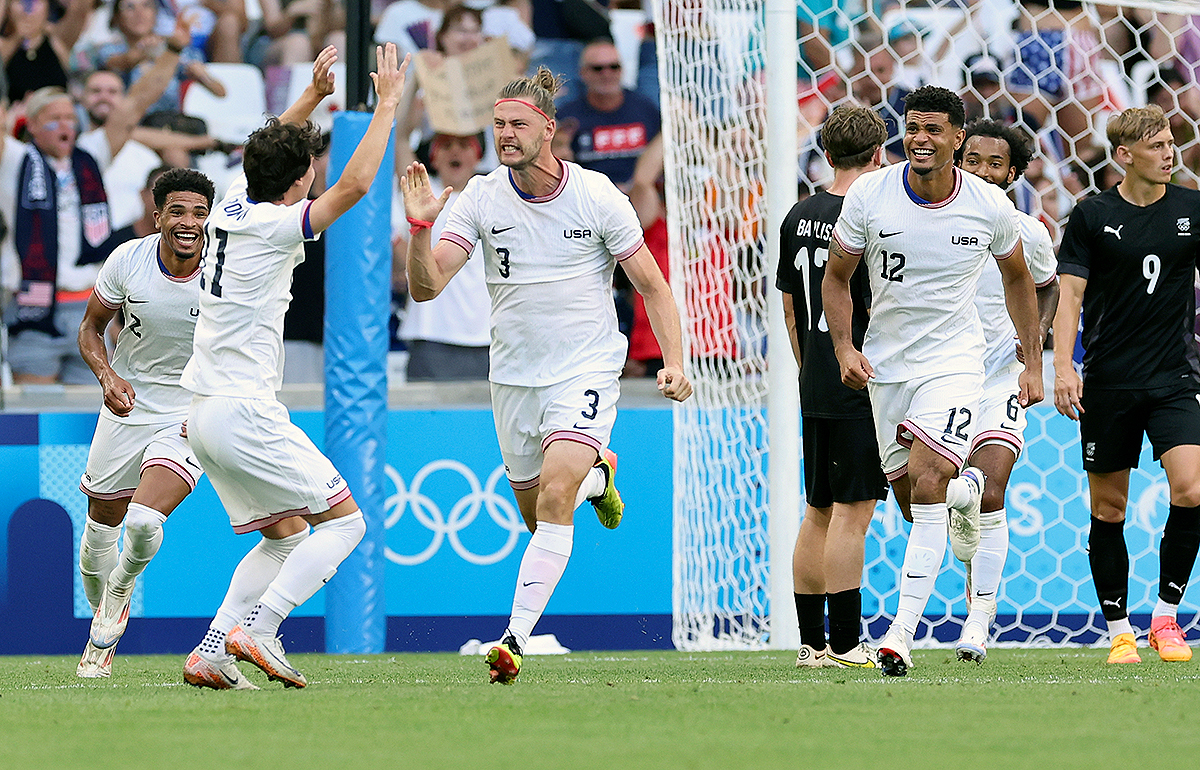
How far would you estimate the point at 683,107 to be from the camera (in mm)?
8906

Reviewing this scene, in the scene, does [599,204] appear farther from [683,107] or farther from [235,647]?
[683,107]

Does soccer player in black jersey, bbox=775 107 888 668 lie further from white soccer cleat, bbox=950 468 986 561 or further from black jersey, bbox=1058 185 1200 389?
black jersey, bbox=1058 185 1200 389

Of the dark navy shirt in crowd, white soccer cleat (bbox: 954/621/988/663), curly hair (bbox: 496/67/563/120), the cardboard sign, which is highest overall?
the cardboard sign

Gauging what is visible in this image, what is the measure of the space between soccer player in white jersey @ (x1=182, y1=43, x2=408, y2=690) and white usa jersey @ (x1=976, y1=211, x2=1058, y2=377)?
9.48 feet

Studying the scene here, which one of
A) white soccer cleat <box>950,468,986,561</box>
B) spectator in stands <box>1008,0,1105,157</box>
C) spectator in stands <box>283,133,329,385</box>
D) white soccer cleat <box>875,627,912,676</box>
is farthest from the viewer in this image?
spectator in stands <box>283,133,329,385</box>

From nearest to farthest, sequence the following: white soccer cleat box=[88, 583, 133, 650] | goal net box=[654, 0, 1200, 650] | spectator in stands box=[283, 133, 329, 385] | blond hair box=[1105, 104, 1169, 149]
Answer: white soccer cleat box=[88, 583, 133, 650], blond hair box=[1105, 104, 1169, 149], goal net box=[654, 0, 1200, 650], spectator in stands box=[283, 133, 329, 385]

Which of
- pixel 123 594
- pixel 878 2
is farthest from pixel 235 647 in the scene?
pixel 878 2

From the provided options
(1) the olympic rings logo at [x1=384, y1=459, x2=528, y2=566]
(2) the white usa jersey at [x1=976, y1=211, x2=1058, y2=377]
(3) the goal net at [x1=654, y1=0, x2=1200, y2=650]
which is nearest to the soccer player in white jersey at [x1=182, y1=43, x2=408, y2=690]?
(2) the white usa jersey at [x1=976, y1=211, x2=1058, y2=377]

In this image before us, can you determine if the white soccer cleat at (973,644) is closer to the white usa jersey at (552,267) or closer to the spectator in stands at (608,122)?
the white usa jersey at (552,267)

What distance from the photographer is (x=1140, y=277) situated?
6988 mm

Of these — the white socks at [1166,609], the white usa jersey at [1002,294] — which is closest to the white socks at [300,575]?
the white usa jersey at [1002,294]

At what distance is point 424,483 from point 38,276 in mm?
3356

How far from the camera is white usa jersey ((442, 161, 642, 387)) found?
5.83m

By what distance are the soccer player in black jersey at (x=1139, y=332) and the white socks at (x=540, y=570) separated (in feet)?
8.37
